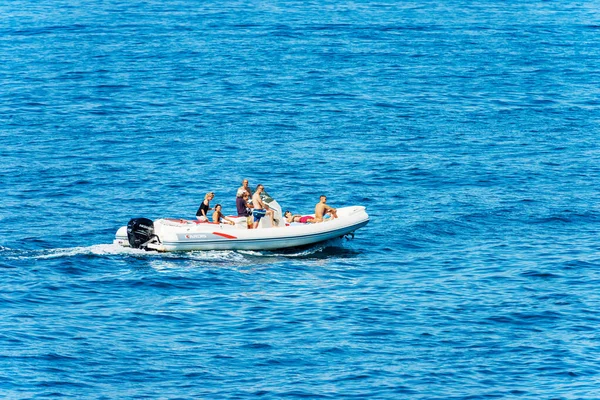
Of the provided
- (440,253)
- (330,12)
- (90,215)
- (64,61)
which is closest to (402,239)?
(440,253)

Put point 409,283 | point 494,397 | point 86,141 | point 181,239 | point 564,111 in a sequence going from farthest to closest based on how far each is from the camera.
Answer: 1. point 564,111
2. point 86,141
3. point 181,239
4. point 409,283
5. point 494,397

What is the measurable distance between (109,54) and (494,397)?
156ft

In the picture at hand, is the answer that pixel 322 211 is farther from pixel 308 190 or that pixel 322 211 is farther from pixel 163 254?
pixel 308 190

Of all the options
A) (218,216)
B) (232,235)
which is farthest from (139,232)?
(232,235)

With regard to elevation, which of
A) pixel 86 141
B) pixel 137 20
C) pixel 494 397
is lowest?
pixel 494 397

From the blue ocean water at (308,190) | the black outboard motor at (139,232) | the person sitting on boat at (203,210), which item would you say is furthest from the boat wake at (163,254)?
the person sitting on boat at (203,210)

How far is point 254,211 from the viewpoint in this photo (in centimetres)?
3519

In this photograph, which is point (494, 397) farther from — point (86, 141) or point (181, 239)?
point (86, 141)

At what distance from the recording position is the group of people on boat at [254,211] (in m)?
35.2

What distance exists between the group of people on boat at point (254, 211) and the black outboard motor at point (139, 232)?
1863 mm

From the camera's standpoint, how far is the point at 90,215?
4003 cm

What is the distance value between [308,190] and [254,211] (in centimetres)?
806

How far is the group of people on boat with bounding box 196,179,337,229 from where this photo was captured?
35.2 metres

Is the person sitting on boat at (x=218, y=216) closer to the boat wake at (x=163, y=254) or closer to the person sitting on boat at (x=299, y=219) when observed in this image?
the boat wake at (x=163, y=254)
